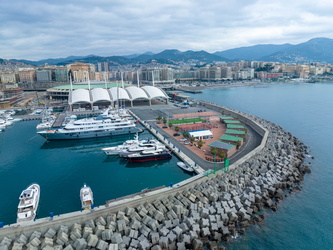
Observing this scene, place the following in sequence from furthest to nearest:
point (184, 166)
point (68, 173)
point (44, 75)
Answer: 1. point (44, 75)
2. point (68, 173)
3. point (184, 166)

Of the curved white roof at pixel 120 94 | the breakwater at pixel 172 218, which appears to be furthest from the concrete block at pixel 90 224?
the curved white roof at pixel 120 94

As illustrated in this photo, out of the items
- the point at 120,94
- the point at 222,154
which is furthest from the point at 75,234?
the point at 120,94

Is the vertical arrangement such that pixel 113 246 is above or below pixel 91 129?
below

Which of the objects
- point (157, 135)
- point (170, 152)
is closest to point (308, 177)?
point (170, 152)

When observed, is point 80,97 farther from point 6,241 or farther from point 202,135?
point 6,241

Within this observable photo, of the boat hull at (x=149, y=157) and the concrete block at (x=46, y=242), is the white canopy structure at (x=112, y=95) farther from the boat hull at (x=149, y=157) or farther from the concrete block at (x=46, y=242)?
the concrete block at (x=46, y=242)

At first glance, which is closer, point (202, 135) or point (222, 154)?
point (222, 154)

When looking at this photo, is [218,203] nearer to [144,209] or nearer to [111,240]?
[144,209]

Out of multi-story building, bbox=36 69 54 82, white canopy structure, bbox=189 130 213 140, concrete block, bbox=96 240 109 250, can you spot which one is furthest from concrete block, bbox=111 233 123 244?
multi-story building, bbox=36 69 54 82
